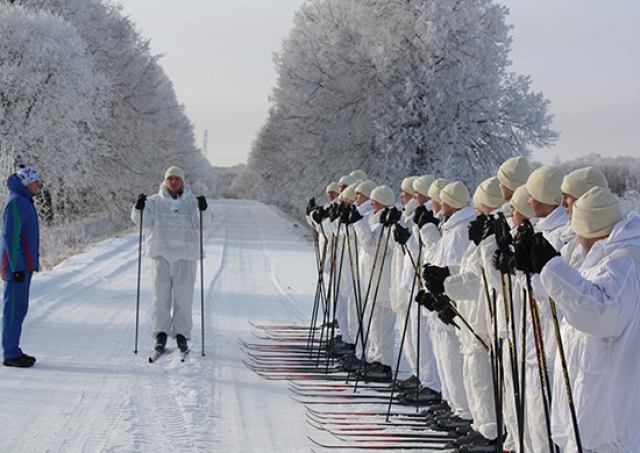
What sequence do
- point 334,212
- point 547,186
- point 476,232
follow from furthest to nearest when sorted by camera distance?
point 334,212
point 476,232
point 547,186

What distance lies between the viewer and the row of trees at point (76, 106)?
73.6ft

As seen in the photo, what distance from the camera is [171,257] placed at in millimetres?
8609

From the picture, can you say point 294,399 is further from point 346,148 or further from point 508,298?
point 346,148

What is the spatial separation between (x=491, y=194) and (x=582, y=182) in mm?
1549

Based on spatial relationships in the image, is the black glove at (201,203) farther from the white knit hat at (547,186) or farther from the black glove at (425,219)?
the white knit hat at (547,186)

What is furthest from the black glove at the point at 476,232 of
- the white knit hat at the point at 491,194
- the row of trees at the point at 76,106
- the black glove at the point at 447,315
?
the row of trees at the point at 76,106

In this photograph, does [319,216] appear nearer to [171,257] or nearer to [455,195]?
[171,257]

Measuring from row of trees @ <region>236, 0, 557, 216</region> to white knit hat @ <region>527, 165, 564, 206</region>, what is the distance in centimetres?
1590

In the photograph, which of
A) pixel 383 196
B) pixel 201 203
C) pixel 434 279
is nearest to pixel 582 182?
pixel 434 279

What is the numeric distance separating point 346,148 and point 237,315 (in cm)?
1188

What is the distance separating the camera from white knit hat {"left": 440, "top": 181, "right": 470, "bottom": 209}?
6078mm

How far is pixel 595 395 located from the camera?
11.4 feet

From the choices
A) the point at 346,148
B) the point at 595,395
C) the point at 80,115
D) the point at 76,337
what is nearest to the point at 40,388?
the point at 76,337

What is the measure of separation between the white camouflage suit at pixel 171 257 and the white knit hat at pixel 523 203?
16.3 ft
